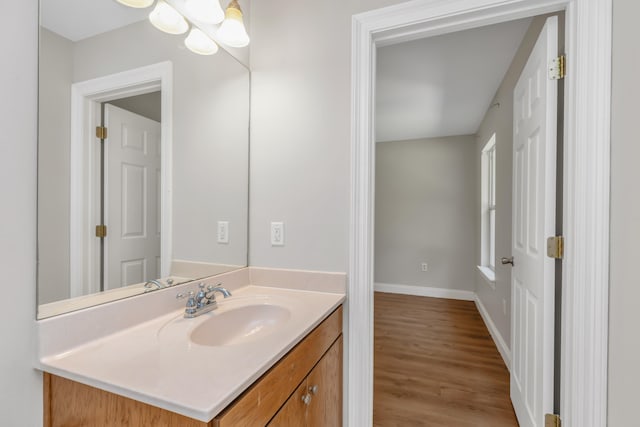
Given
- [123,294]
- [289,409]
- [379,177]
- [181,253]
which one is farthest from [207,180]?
[379,177]

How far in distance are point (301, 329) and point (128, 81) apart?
40.1 inches

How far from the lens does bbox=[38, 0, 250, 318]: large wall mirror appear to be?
31.8 inches

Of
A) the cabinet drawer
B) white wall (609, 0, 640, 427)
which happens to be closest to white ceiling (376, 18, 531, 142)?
white wall (609, 0, 640, 427)

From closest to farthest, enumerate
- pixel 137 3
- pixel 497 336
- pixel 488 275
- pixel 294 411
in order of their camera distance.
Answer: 1. pixel 294 411
2. pixel 137 3
3. pixel 497 336
4. pixel 488 275

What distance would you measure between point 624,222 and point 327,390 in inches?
46.5

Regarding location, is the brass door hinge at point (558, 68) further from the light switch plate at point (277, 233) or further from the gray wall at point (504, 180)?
the light switch plate at point (277, 233)

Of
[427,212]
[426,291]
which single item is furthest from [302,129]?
[426,291]

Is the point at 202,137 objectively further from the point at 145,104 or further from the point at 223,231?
the point at 223,231

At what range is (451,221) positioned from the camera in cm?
424

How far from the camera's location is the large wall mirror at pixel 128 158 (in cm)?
81

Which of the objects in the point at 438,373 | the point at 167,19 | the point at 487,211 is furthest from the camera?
the point at 487,211

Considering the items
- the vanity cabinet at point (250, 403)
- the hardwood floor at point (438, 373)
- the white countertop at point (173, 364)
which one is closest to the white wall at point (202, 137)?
the white countertop at point (173, 364)

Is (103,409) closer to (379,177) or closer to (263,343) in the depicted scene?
(263,343)

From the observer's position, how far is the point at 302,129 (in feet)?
4.67
